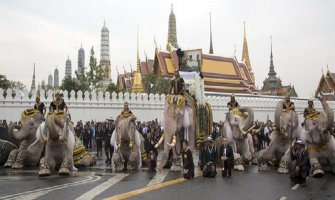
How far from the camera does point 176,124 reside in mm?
12641

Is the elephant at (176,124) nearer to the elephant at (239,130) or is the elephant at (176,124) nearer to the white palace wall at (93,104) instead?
the elephant at (239,130)

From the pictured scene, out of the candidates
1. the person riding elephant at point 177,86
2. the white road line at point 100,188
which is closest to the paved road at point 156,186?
the white road line at point 100,188

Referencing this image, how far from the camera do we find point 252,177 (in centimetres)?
1145

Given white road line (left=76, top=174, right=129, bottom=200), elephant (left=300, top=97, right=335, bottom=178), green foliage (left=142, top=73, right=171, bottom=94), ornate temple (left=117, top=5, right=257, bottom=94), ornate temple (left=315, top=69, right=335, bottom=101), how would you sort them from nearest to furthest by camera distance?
white road line (left=76, top=174, right=129, bottom=200)
elephant (left=300, top=97, right=335, bottom=178)
green foliage (left=142, top=73, right=171, bottom=94)
ornate temple (left=117, top=5, right=257, bottom=94)
ornate temple (left=315, top=69, right=335, bottom=101)

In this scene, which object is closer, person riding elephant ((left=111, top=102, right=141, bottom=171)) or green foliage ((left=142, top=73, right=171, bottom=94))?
person riding elephant ((left=111, top=102, right=141, bottom=171))

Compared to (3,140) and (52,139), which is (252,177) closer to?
(52,139)

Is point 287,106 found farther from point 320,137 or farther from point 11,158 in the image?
point 11,158

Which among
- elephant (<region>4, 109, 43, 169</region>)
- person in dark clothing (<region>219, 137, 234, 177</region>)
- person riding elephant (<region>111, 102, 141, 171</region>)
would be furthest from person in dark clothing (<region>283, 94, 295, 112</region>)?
elephant (<region>4, 109, 43, 169</region>)

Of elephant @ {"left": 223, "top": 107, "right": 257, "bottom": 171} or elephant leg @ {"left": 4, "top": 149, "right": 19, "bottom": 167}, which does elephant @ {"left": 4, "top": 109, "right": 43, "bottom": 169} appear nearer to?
elephant leg @ {"left": 4, "top": 149, "right": 19, "bottom": 167}

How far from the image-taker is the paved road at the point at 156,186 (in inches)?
340

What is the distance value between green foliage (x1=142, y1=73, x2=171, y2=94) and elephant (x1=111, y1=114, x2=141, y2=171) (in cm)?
2828

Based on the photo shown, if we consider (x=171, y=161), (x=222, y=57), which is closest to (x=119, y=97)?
(x=171, y=161)

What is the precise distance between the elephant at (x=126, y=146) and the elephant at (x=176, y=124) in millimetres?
966

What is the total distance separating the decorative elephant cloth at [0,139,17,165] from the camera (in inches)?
584
